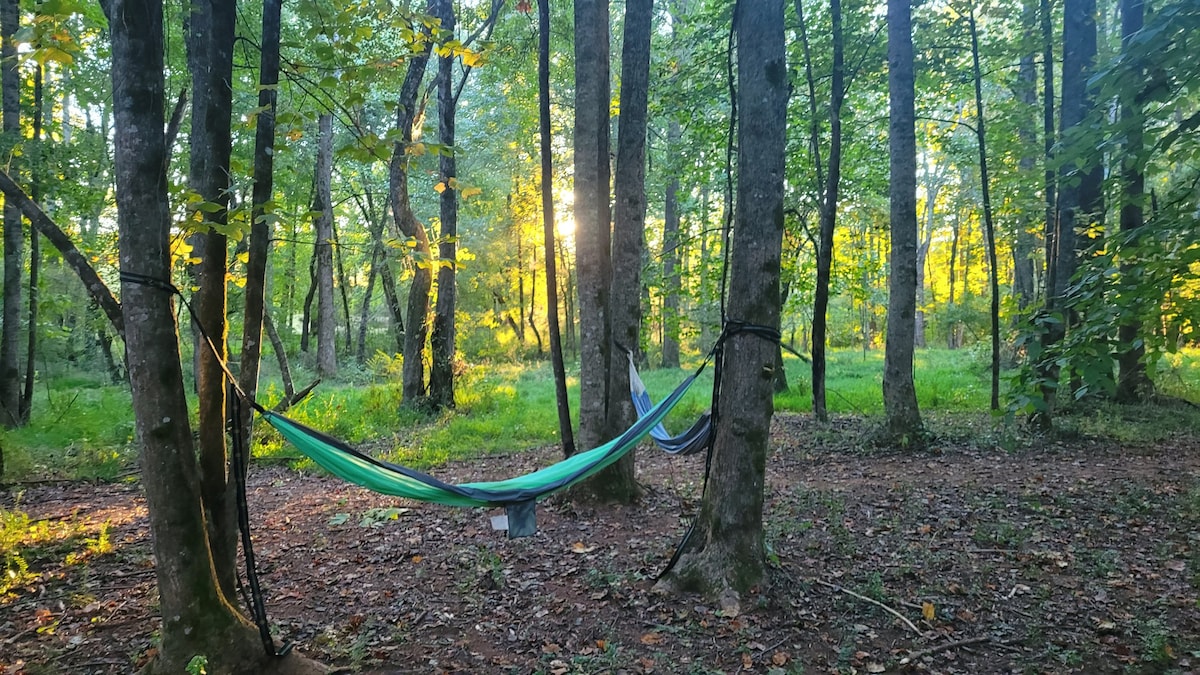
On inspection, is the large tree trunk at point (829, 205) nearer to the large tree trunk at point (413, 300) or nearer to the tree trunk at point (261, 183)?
the large tree trunk at point (413, 300)

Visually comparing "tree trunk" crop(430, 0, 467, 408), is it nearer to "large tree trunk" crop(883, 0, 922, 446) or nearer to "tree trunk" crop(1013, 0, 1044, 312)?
"large tree trunk" crop(883, 0, 922, 446)

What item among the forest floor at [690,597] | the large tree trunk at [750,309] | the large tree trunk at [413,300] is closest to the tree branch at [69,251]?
the forest floor at [690,597]

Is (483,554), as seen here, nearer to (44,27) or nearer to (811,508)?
(811,508)

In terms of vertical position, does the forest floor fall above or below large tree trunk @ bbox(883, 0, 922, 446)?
below

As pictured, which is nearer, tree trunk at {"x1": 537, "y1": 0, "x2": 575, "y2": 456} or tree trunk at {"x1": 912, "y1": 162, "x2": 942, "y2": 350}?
tree trunk at {"x1": 537, "y1": 0, "x2": 575, "y2": 456}

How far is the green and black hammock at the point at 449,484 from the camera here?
262cm

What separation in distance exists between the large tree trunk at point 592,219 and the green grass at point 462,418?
8.20 ft

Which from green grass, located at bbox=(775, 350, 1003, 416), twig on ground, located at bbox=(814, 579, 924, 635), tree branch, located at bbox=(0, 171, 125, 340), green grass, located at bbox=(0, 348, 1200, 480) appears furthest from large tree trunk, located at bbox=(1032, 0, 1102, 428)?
tree branch, located at bbox=(0, 171, 125, 340)

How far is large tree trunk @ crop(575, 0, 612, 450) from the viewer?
432 cm

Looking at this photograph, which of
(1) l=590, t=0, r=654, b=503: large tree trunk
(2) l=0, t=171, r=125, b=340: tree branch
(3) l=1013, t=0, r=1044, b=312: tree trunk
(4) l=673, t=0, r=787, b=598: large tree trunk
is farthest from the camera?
(3) l=1013, t=0, r=1044, b=312: tree trunk

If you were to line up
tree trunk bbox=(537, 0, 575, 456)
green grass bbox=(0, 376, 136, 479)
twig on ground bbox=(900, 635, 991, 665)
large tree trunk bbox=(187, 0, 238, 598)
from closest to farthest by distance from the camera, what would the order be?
large tree trunk bbox=(187, 0, 238, 598) → twig on ground bbox=(900, 635, 991, 665) → tree trunk bbox=(537, 0, 575, 456) → green grass bbox=(0, 376, 136, 479)

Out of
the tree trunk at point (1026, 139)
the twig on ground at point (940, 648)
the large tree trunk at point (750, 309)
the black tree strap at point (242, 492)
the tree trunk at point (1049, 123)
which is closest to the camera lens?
the black tree strap at point (242, 492)

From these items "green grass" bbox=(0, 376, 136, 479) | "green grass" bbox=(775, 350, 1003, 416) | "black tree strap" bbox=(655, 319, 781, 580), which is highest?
"black tree strap" bbox=(655, 319, 781, 580)

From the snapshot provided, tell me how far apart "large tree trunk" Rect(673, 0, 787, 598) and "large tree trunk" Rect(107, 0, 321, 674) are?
2.06 m
